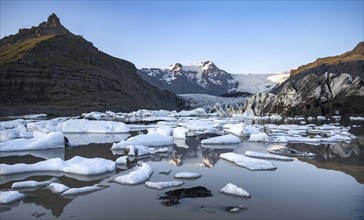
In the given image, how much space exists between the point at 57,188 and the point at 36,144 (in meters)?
7.65

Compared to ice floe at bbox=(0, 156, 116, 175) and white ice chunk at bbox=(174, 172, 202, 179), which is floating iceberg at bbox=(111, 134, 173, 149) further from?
white ice chunk at bbox=(174, 172, 202, 179)

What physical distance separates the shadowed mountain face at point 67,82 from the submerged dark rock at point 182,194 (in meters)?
56.5

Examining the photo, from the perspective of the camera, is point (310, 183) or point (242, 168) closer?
point (310, 183)

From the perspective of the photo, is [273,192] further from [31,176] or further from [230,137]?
[230,137]

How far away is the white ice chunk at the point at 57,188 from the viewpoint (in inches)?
297

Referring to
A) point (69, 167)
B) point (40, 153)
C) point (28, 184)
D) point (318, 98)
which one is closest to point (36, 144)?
point (40, 153)

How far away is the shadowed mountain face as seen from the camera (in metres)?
68.1

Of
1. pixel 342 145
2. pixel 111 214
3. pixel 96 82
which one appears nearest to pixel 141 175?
pixel 111 214

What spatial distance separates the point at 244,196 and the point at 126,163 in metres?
5.15

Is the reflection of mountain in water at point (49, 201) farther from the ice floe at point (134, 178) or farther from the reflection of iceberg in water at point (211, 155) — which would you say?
the reflection of iceberg in water at point (211, 155)

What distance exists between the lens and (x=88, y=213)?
6.14 metres

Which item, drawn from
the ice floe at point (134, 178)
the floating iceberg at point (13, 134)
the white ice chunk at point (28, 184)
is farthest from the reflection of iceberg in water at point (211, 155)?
the floating iceberg at point (13, 134)

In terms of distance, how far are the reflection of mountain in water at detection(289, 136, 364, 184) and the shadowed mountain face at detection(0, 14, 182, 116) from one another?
53.1 meters

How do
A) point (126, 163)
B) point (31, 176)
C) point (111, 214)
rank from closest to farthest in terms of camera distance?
point (111, 214) < point (31, 176) < point (126, 163)
